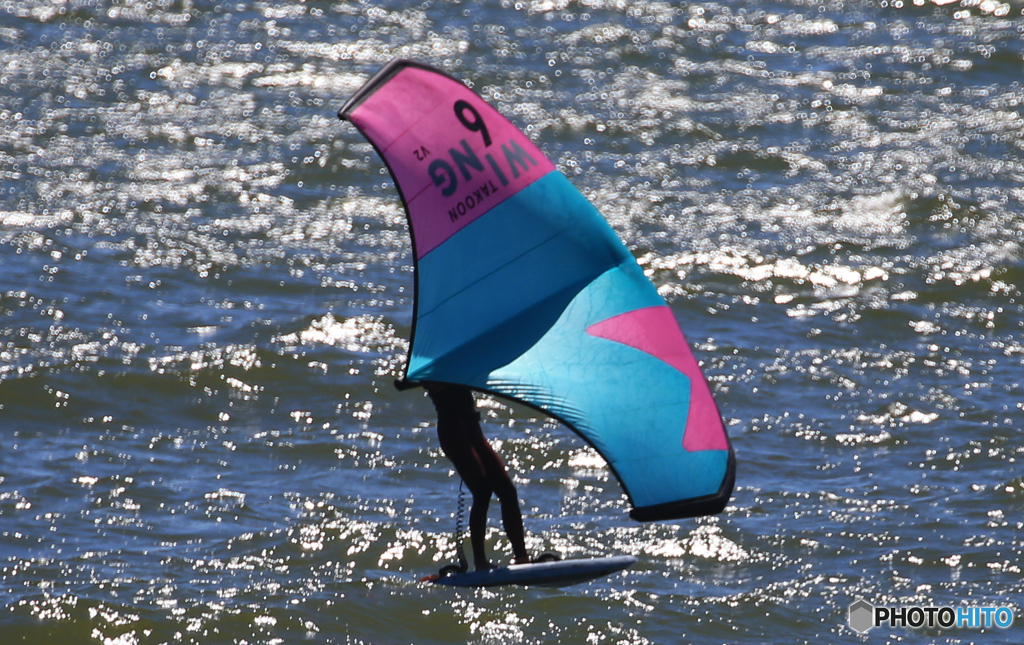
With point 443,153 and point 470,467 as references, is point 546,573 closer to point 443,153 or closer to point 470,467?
point 470,467

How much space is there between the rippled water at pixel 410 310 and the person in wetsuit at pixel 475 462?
299 centimetres

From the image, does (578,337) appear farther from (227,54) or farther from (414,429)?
(227,54)

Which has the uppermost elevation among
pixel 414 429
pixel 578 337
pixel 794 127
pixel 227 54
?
pixel 227 54

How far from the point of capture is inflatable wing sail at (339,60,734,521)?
861 cm

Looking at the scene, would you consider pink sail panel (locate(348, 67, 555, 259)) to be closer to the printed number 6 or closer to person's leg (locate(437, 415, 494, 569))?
the printed number 6

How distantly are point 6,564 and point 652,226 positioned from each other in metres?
11.2

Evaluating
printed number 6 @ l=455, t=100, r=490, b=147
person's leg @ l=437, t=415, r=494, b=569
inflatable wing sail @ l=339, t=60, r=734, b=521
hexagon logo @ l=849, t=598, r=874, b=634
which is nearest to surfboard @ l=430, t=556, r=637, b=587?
person's leg @ l=437, t=415, r=494, b=569

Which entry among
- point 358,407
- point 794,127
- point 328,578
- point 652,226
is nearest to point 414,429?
point 358,407

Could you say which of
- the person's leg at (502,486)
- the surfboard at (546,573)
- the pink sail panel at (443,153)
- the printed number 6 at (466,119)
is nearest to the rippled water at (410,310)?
the person's leg at (502,486)

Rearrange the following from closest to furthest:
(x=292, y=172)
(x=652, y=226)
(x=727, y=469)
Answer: (x=727, y=469), (x=652, y=226), (x=292, y=172)

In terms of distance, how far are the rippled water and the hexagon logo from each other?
0.44 feet

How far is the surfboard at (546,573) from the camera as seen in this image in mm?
8727

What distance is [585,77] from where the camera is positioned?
81.8ft

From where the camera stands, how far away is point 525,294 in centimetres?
895
